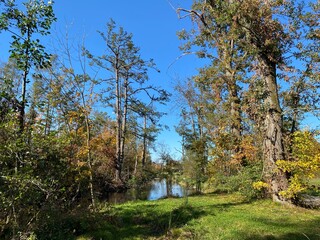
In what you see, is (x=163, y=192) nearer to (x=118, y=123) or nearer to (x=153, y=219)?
(x=118, y=123)

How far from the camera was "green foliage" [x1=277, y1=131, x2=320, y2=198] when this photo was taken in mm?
8617

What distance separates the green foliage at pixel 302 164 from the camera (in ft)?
28.3

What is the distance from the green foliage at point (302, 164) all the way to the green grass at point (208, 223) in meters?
0.74

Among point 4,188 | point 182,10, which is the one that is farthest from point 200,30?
point 4,188

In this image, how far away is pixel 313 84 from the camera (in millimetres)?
11055

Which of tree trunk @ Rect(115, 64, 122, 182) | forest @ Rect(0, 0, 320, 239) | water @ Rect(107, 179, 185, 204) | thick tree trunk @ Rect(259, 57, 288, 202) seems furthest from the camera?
tree trunk @ Rect(115, 64, 122, 182)

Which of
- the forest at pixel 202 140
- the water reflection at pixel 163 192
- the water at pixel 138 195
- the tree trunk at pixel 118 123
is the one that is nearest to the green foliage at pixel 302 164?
the forest at pixel 202 140

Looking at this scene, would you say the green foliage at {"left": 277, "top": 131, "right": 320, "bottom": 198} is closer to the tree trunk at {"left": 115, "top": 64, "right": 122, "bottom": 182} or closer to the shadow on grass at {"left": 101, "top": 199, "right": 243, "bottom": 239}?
the shadow on grass at {"left": 101, "top": 199, "right": 243, "bottom": 239}

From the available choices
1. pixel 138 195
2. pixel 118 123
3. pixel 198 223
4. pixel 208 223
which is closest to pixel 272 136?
pixel 208 223

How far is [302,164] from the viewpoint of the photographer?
8617 mm

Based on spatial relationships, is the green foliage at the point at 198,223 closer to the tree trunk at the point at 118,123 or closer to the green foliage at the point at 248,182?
A: the green foliage at the point at 248,182

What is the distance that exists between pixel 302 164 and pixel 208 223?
356 centimetres

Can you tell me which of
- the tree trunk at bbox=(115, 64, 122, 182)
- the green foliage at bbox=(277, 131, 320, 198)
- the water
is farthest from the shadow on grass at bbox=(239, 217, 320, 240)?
the tree trunk at bbox=(115, 64, 122, 182)

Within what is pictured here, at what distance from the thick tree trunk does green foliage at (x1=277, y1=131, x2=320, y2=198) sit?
0.53 meters
